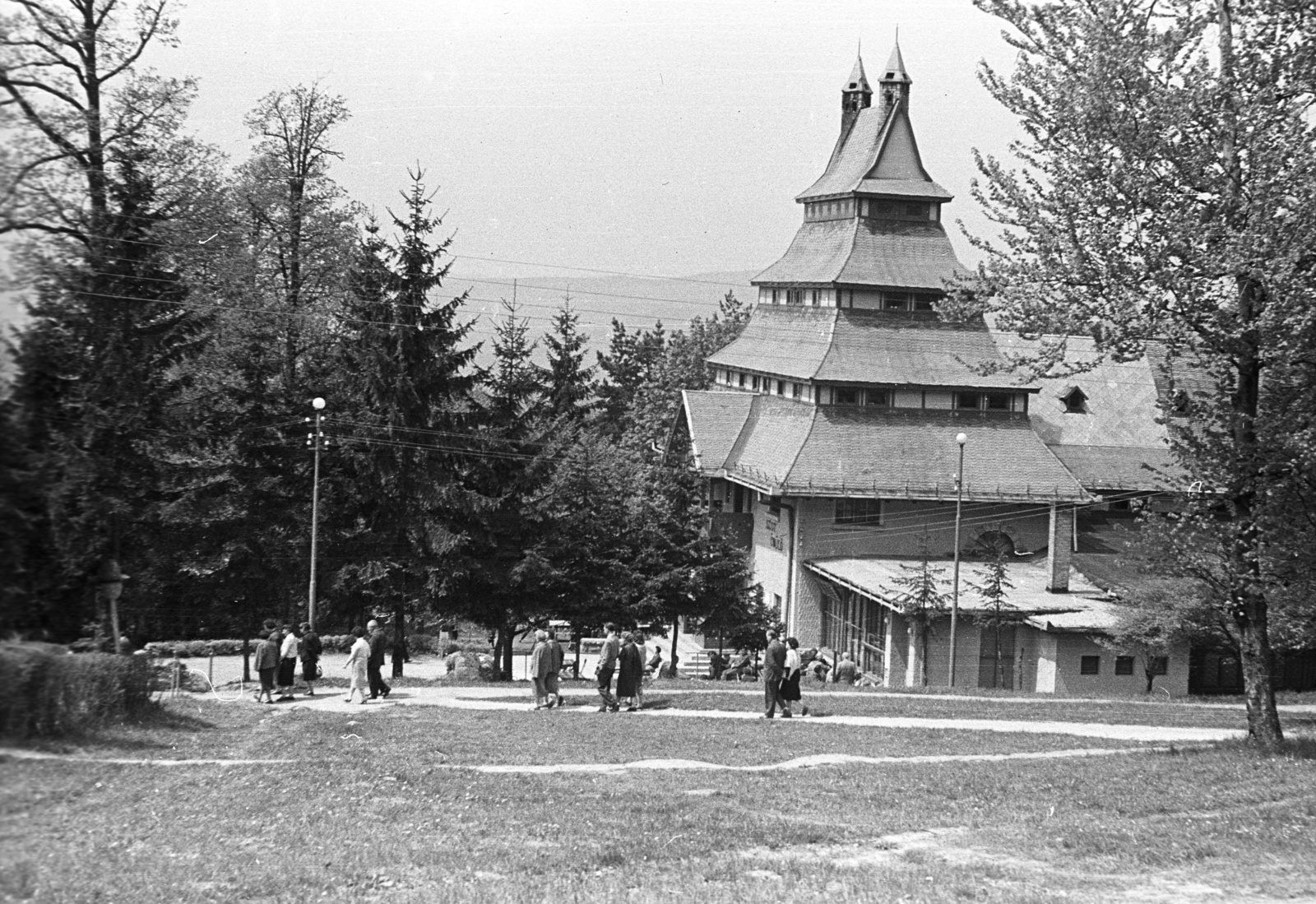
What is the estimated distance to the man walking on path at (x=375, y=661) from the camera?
27.5 m

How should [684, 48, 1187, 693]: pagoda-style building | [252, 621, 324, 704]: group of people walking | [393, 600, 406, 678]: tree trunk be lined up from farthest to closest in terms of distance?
1. [684, 48, 1187, 693]: pagoda-style building
2. [393, 600, 406, 678]: tree trunk
3. [252, 621, 324, 704]: group of people walking

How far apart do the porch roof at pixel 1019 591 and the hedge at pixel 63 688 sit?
28756 millimetres

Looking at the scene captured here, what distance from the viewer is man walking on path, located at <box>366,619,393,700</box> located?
27531 millimetres

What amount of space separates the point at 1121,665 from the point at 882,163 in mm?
28520

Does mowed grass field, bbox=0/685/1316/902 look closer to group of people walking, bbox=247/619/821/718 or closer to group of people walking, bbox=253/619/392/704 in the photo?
group of people walking, bbox=247/619/821/718

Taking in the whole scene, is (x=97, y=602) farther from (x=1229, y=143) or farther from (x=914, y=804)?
(x=1229, y=143)

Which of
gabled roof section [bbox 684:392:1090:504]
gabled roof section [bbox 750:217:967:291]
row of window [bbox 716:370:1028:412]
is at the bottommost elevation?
gabled roof section [bbox 684:392:1090:504]

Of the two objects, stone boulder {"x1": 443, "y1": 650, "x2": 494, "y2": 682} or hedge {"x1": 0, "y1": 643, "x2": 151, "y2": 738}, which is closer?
hedge {"x1": 0, "y1": 643, "x2": 151, "y2": 738}

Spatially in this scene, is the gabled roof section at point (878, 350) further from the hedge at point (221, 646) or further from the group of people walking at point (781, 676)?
the group of people walking at point (781, 676)

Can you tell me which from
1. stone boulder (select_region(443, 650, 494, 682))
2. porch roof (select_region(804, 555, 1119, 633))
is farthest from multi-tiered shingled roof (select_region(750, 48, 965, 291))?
stone boulder (select_region(443, 650, 494, 682))

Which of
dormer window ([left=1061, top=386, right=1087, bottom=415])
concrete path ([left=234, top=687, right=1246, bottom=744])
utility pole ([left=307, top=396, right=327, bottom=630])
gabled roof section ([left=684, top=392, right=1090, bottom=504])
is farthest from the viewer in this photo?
dormer window ([left=1061, top=386, right=1087, bottom=415])

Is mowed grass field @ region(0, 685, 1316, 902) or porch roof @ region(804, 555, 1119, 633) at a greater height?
porch roof @ region(804, 555, 1119, 633)

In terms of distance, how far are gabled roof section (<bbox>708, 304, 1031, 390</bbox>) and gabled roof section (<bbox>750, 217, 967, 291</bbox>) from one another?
1.52 metres

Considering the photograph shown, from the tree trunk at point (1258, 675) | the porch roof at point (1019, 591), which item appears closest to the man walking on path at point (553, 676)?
the tree trunk at point (1258, 675)
